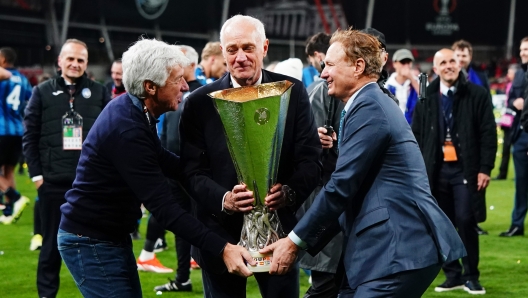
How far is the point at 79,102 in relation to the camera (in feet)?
20.4

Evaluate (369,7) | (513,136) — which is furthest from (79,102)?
(369,7)

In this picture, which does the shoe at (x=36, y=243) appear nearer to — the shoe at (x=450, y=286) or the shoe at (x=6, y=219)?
the shoe at (x=6, y=219)

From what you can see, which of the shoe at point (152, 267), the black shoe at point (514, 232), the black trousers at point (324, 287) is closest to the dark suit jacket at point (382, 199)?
the black trousers at point (324, 287)

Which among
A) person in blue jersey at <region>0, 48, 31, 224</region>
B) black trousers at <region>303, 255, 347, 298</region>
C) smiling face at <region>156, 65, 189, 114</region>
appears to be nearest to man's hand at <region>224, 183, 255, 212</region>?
smiling face at <region>156, 65, 189, 114</region>

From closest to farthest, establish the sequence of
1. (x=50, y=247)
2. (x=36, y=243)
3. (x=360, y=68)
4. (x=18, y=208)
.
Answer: (x=360, y=68) < (x=50, y=247) < (x=36, y=243) < (x=18, y=208)

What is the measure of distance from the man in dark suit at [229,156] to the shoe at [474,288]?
10.3 feet

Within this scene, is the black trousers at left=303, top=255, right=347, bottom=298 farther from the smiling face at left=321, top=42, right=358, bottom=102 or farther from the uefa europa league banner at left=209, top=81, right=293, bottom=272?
the smiling face at left=321, top=42, right=358, bottom=102

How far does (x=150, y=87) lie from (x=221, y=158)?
1.46 ft

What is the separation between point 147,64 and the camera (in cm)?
346

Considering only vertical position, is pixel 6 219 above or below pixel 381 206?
below

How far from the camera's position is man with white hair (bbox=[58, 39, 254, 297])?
3436mm

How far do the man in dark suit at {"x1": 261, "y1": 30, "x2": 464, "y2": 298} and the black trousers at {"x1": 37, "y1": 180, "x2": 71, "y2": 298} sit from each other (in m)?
3.12

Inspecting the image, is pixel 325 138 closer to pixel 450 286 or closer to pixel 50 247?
pixel 50 247

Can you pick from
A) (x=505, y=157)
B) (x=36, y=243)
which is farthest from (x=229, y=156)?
(x=505, y=157)
